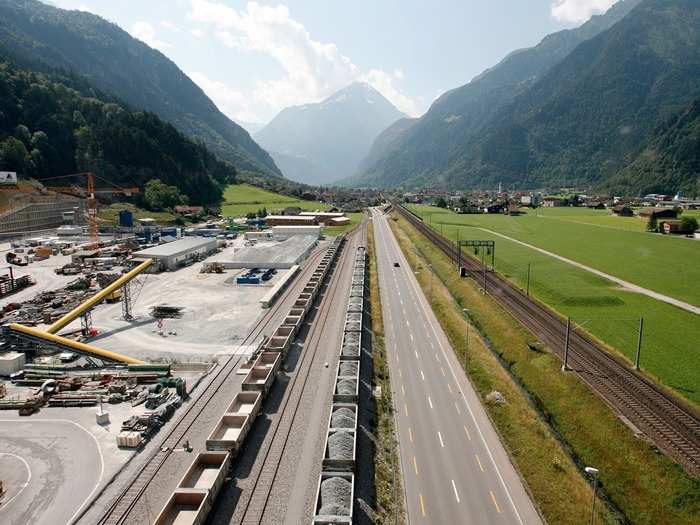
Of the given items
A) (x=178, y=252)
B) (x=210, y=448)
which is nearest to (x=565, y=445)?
(x=210, y=448)

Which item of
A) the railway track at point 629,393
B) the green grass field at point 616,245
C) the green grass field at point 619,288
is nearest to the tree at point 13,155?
the green grass field at point 616,245

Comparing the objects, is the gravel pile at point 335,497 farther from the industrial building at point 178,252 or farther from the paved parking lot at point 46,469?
the industrial building at point 178,252

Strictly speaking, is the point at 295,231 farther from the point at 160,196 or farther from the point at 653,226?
the point at 653,226

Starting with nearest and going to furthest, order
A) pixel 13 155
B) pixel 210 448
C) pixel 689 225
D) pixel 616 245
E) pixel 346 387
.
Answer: pixel 210 448, pixel 346 387, pixel 616 245, pixel 689 225, pixel 13 155

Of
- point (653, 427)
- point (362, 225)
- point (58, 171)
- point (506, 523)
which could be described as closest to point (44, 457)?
point (506, 523)

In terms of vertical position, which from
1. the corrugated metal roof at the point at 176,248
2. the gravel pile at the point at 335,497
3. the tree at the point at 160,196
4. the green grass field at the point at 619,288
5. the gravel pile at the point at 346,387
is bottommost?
the gravel pile at the point at 335,497
